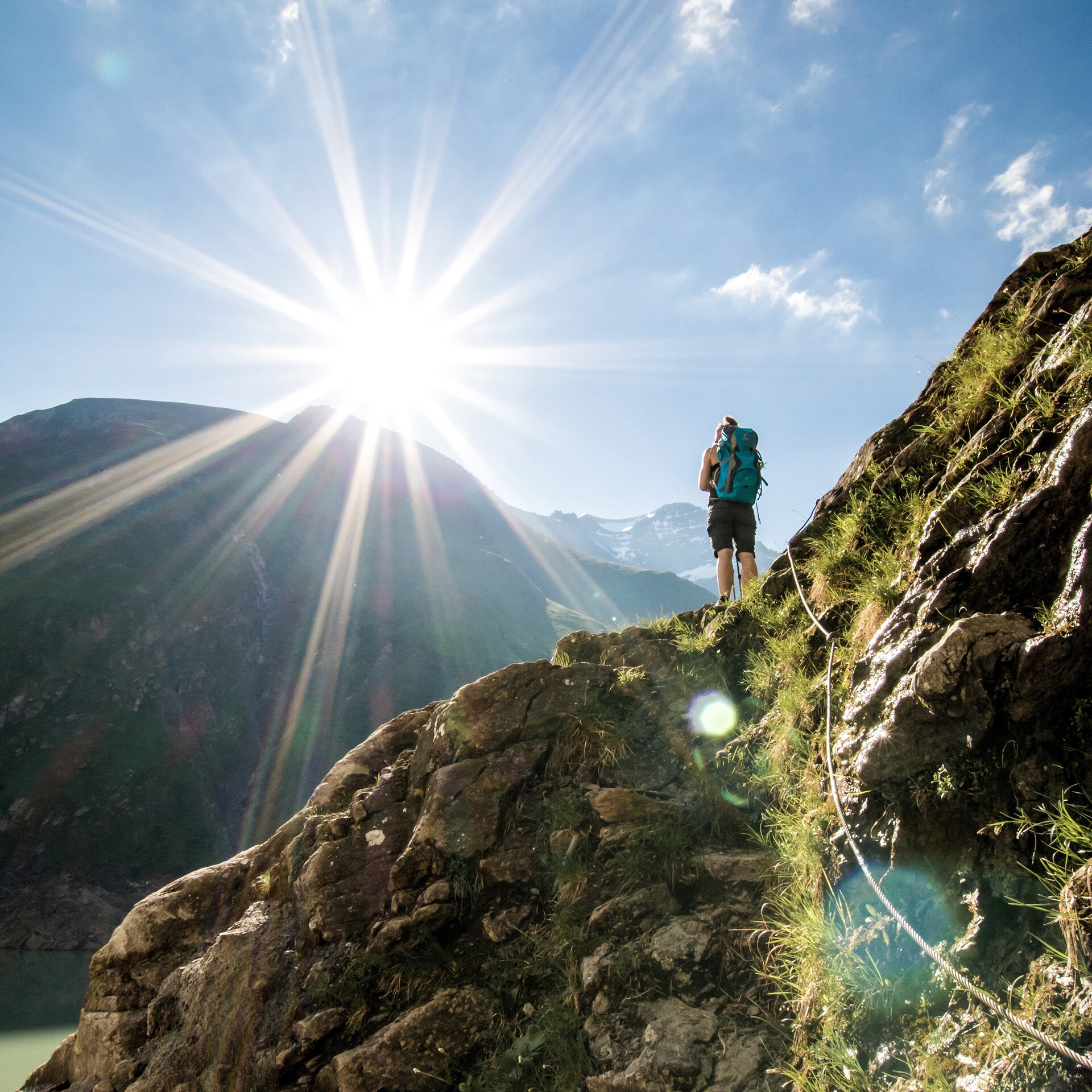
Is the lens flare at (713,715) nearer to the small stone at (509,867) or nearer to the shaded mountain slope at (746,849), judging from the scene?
the shaded mountain slope at (746,849)

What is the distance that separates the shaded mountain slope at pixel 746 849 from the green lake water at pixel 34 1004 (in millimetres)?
41720

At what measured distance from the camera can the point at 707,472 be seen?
10.8 meters

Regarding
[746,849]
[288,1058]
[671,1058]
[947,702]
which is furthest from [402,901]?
[947,702]

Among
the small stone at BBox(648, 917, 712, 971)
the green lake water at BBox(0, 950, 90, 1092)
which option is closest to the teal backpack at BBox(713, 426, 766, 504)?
the small stone at BBox(648, 917, 712, 971)

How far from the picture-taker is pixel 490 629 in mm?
143250

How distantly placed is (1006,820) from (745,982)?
2209 mm

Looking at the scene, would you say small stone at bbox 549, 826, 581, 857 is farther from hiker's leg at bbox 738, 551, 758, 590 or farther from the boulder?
hiker's leg at bbox 738, 551, 758, 590

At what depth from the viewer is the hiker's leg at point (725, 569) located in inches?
404

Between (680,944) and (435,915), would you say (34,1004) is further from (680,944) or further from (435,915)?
(680,944)

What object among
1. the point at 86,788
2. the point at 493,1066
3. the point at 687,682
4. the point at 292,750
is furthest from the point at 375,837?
the point at 292,750

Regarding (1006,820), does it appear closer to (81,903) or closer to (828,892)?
(828,892)

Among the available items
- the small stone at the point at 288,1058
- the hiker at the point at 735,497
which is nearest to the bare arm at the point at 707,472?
the hiker at the point at 735,497

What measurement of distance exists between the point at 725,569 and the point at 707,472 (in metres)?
1.69

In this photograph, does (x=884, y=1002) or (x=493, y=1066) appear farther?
(x=493, y=1066)
